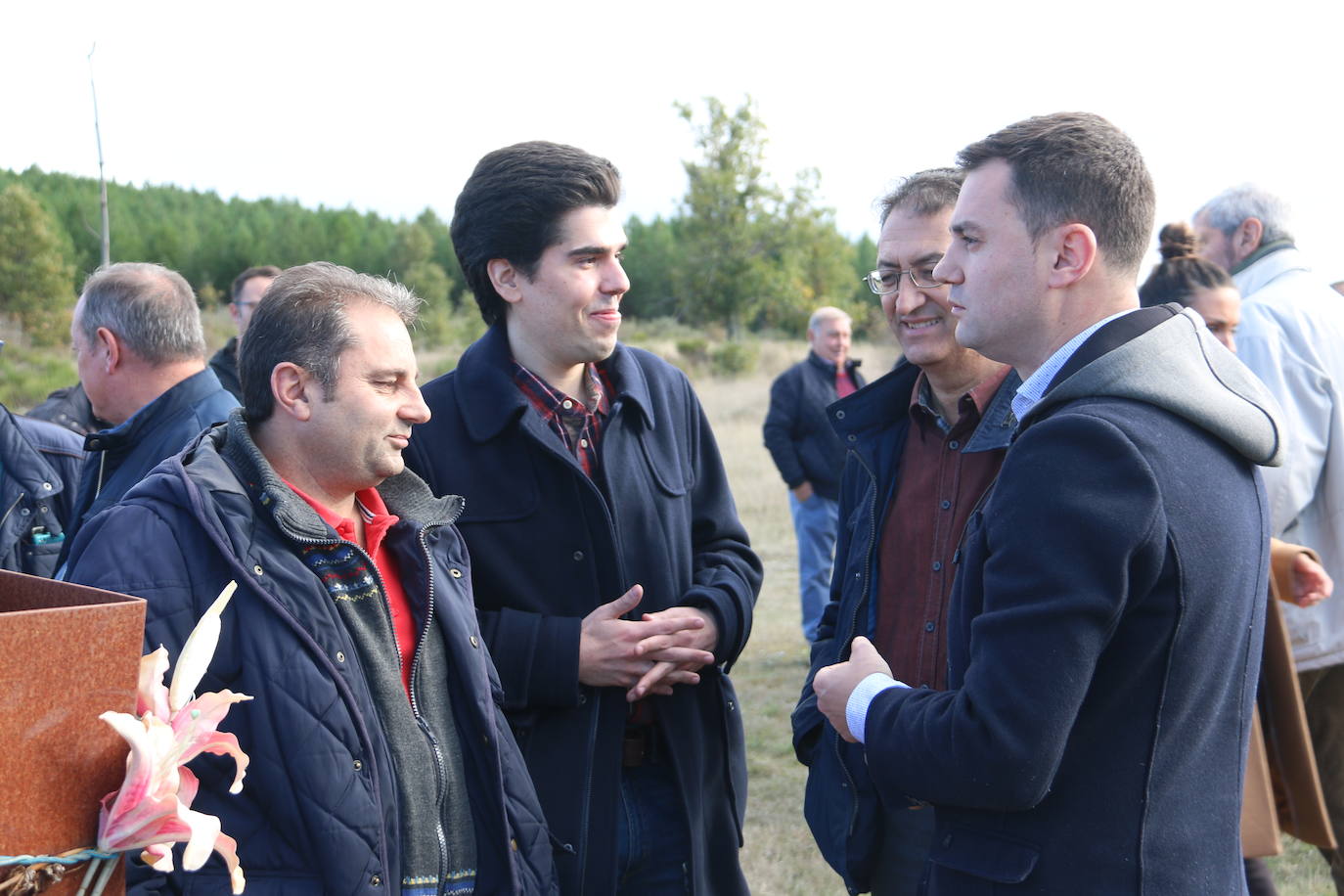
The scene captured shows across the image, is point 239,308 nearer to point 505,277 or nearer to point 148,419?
point 148,419

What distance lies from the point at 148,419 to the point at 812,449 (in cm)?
585

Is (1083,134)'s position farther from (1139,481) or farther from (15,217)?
(15,217)

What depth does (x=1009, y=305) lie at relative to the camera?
6.33 ft

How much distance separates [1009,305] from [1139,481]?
44cm

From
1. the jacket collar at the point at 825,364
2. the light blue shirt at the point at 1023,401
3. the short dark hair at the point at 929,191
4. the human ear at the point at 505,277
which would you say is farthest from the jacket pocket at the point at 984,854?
the jacket collar at the point at 825,364

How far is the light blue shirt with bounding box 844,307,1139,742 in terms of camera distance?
187 centimetres

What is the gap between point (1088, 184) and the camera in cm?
189

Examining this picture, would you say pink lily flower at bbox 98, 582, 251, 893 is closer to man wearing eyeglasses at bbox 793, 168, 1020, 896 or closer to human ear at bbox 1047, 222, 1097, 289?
human ear at bbox 1047, 222, 1097, 289

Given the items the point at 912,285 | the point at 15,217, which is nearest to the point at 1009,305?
the point at 912,285

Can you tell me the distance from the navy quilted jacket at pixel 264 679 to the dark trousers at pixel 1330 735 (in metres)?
3.14

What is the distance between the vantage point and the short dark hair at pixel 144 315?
3.50 m

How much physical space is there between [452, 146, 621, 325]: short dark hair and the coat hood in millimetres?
1404

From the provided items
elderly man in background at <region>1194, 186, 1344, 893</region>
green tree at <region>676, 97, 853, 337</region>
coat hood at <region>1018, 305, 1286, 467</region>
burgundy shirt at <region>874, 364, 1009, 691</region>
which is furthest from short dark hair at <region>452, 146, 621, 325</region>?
green tree at <region>676, 97, 853, 337</region>

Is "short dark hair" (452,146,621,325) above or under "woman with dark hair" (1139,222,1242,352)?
above
